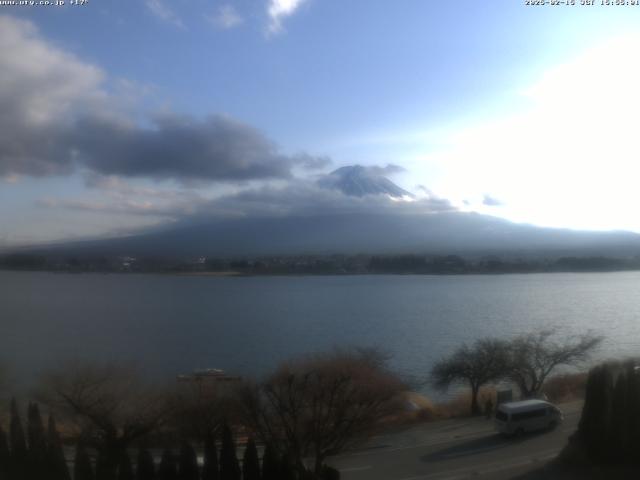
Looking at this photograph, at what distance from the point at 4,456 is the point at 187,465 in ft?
4.23

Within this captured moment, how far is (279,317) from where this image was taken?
15375 mm

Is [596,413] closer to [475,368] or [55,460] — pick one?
[475,368]

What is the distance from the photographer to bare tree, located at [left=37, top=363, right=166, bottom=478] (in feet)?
15.9

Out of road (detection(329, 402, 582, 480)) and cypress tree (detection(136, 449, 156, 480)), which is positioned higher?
cypress tree (detection(136, 449, 156, 480))

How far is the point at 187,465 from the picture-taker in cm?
396

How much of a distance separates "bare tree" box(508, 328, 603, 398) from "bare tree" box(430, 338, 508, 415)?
0.16 m

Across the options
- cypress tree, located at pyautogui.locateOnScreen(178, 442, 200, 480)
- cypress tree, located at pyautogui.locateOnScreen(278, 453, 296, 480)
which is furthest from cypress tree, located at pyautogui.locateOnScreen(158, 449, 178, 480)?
cypress tree, located at pyautogui.locateOnScreen(278, 453, 296, 480)

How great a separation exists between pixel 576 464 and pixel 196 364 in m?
6.69

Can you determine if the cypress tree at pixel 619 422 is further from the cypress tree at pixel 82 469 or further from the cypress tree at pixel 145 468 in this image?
the cypress tree at pixel 82 469

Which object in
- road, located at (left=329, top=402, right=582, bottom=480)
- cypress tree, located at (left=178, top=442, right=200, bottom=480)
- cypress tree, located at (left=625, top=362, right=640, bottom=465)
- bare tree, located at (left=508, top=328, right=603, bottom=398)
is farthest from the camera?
bare tree, located at (left=508, top=328, right=603, bottom=398)

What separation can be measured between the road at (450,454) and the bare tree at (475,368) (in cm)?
167

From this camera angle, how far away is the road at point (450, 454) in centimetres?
485

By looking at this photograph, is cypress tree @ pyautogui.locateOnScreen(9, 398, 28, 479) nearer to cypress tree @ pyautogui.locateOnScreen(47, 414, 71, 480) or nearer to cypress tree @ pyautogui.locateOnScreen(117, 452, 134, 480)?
cypress tree @ pyautogui.locateOnScreen(47, 414, 71, 480)

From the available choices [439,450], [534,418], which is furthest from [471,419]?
[439,450]
